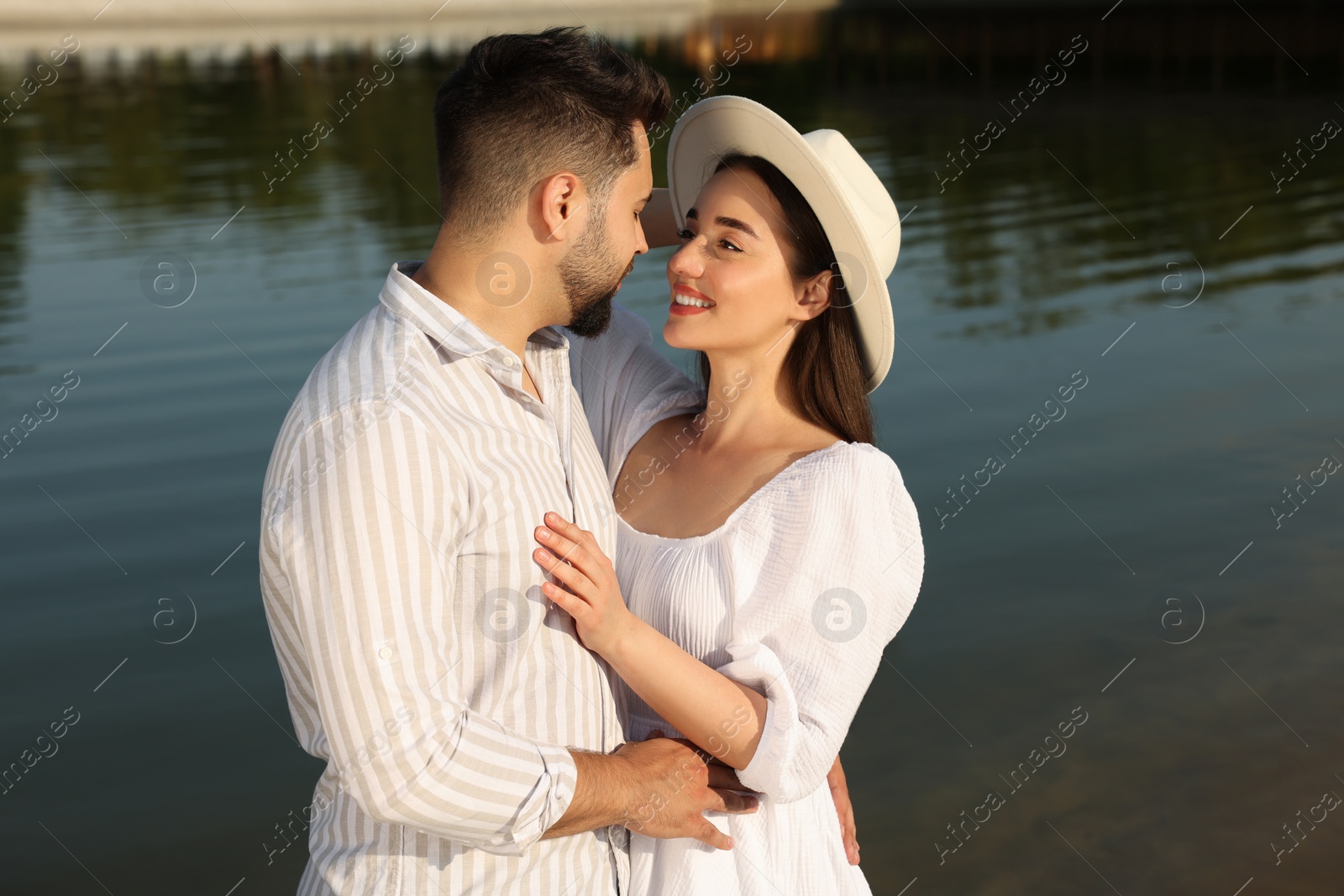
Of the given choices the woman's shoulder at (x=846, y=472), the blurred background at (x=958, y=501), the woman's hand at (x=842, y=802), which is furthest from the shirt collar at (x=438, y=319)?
the blurred background at (x=958, y=501)

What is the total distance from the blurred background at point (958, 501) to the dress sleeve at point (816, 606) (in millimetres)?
1676

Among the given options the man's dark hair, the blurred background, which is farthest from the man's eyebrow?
the blurred background

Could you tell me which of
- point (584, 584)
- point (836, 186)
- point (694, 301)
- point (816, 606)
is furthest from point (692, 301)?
point (584, 584)

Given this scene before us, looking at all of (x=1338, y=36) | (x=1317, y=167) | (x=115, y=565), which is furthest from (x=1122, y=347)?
(x=1338, y=36)

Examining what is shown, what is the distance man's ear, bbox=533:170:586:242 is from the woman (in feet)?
1.64

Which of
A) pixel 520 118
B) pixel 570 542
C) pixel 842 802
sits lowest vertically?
pixel 842 802

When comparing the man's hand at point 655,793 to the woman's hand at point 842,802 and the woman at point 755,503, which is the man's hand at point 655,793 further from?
the woman's hand at point 842,802

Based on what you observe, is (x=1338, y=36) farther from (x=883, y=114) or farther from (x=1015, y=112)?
(x=883, y=114)

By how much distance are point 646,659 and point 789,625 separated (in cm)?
30

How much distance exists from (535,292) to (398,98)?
68.8 ft

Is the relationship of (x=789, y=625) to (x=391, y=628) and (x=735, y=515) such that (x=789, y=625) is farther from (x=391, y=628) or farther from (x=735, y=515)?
(x=391, y=628)

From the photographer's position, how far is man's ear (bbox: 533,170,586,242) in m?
2.01

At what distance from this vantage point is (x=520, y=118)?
2012 millimetres

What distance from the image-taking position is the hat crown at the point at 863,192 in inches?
97.3
